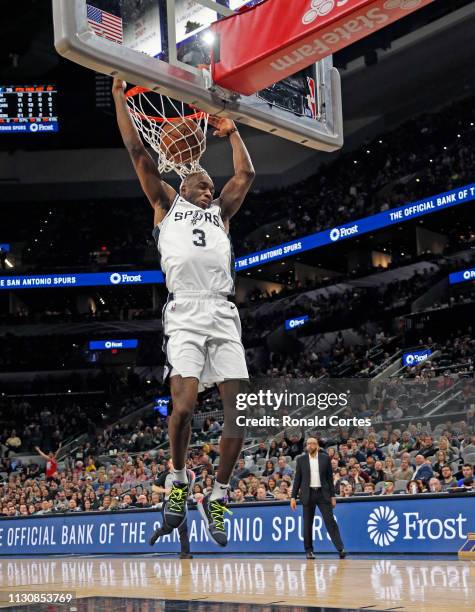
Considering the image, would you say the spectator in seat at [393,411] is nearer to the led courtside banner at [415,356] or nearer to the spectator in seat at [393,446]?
the spectator in seat at [393,446]

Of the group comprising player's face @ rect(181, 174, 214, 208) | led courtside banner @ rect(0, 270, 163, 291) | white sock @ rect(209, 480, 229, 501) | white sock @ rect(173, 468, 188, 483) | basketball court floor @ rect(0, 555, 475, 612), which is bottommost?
basketball court floor @ rect(0, 555, 475, 612)

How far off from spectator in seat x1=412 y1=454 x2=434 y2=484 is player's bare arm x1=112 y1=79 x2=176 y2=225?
9.41 m

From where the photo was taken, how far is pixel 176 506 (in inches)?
172

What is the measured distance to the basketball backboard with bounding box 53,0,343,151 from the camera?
431cm

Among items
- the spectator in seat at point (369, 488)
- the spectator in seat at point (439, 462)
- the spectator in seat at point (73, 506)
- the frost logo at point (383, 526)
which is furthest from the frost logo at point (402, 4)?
the spectator in seat at point (73, 506)

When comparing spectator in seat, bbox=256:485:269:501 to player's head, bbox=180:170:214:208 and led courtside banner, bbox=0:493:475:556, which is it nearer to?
led courtside banner, bbox=0:493:475:556

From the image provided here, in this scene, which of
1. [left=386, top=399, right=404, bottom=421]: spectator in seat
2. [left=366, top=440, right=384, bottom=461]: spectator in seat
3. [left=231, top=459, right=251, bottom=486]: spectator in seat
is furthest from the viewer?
[left=231, top=459, right=251, bottom=486]: spectator in seat

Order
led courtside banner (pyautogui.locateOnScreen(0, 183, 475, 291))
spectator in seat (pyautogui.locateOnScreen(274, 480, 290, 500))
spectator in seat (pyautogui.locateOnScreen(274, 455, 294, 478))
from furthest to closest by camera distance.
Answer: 1. led courtside banner (pyautogui.locateOnScreen(0, 183, 475, 291))
2. spectator in seat (pyautogui.locateOnScreen(274, 455, 294, 478))
3. spectator in seat (pyautogui.locateOnScreen(274, 480, 290, 500))

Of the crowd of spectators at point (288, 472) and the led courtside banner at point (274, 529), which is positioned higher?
the crowd of spectators at point (288, 472)

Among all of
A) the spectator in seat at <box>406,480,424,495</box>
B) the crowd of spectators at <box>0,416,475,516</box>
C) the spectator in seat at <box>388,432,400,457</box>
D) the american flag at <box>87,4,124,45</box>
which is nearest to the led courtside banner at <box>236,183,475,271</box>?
the crowd of spectators at <box>0,416,475,516</box>

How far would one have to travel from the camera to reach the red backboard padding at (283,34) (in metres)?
4.75

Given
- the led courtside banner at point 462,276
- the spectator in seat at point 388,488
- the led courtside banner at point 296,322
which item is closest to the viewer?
the spectator in seat at point 388,488

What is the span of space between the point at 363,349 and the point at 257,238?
440 inches

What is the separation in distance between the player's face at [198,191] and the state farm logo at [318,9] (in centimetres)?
111
